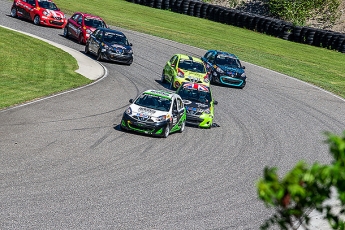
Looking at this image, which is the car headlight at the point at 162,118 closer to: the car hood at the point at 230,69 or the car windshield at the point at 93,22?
the car hood at the point at 230,69

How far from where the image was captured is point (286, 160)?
20281 mm

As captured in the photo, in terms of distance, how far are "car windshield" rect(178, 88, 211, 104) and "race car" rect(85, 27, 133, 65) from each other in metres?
9.85

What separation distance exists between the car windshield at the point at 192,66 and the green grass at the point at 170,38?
14.8 ft

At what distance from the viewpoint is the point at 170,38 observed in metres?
46.2

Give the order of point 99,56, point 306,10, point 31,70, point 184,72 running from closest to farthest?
point 31,70 < point 184,72 < point 99,56 < point 306,10

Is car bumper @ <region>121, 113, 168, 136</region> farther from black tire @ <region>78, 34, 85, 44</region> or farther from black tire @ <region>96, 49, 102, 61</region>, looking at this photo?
black tire @ <region>78, 34, 85, 44</region>

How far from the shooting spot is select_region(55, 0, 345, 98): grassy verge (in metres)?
41.2

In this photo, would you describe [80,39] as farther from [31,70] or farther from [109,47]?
[31,70]

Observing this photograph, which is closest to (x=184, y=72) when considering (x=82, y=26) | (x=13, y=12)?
(x=82, y=26)

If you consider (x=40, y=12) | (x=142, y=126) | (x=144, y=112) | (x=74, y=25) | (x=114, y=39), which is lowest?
(x=40, y=12)

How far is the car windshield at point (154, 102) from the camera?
21.6 metres

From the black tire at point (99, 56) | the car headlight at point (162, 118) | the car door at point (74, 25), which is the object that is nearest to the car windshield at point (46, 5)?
the car door at point (74, 25)

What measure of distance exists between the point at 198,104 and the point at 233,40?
84.9 ft

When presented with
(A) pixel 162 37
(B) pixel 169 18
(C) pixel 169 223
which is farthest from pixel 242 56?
(C) pixel 169 223
